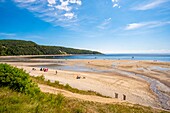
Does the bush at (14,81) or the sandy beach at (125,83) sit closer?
the bush at (14,81)

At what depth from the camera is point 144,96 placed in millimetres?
19906

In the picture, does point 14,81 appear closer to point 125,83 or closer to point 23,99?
point 23,99

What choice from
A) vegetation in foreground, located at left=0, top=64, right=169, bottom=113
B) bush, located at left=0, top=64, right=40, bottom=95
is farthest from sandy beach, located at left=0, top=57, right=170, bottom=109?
bush, located at left=0, top=64, right=40, bottom=95

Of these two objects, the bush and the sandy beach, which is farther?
the sandy beach

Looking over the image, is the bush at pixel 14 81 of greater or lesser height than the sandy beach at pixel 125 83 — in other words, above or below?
above

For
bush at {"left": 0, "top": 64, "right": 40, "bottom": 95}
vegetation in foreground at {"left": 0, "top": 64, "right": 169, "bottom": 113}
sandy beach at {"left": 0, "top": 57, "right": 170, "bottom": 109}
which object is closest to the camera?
vegetation in foreground at {"left": 0, "top": 64, "right": 169, "bottom": 113}

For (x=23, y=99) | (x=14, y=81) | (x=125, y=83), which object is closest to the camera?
(x=23, y=99)

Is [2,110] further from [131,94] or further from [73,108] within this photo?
[131,94]

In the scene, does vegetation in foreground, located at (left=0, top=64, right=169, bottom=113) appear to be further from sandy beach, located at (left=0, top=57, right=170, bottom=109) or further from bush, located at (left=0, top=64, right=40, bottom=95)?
sandy beach, located at (left=0, top=57, right=170, bottom=109)

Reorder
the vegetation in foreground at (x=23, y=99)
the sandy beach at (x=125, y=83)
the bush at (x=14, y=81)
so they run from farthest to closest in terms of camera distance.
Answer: the sandy beach at (x=125, y=83) < the bush at (x=14, y=81) < the vegetation in foreground at (x=23, y=99)

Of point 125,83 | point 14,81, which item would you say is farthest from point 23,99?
point 125,83

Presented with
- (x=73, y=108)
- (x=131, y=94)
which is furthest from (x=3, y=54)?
(x=73, y=108)

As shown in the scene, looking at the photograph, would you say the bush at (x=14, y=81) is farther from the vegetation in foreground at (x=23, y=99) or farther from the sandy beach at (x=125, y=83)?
the sandy beach at (x=125, y=83)

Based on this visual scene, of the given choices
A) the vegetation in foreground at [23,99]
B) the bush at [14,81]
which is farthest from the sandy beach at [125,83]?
the bush at [14,81]
